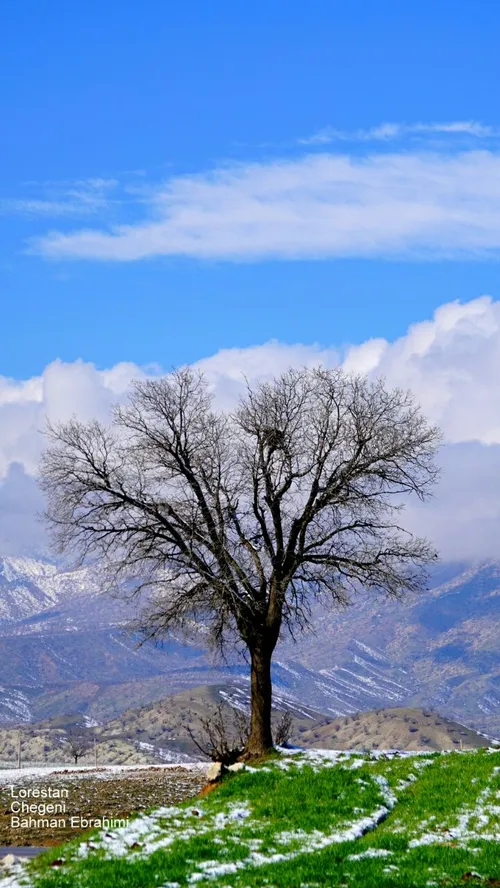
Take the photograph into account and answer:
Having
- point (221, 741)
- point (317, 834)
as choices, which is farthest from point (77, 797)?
point (317, 834)

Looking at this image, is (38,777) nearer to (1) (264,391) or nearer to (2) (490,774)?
(1) (264,391)

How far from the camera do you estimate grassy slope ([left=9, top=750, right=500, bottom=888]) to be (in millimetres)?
17375

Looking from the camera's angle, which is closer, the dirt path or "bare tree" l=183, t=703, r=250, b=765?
the dirt path

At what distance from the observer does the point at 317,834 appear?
2139cm

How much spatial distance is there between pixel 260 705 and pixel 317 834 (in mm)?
14273

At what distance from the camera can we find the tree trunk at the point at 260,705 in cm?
3500

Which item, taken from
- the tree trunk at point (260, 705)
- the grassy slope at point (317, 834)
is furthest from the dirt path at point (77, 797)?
the grassy slope at point (317, 834)

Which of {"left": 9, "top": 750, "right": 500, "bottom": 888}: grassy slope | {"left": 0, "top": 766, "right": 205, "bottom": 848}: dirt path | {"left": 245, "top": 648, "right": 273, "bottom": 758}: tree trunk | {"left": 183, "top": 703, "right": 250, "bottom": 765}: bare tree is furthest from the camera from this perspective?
{"left": 245, "top": 648, "right": 273, "bottom": 758}: tree trunk

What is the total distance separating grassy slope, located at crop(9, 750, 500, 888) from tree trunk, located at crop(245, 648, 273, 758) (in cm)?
477

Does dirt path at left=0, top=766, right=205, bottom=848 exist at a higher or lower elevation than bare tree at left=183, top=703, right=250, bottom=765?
lower

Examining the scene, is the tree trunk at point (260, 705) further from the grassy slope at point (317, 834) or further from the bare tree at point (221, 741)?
the grassy slope at point (317, 834)

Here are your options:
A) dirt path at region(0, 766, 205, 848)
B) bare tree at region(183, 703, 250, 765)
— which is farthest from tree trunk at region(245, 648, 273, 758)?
dirt path at region(0, 766, 205, 848)

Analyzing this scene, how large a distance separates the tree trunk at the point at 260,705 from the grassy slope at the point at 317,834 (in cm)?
477

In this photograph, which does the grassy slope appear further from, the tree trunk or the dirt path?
the tree trunk
